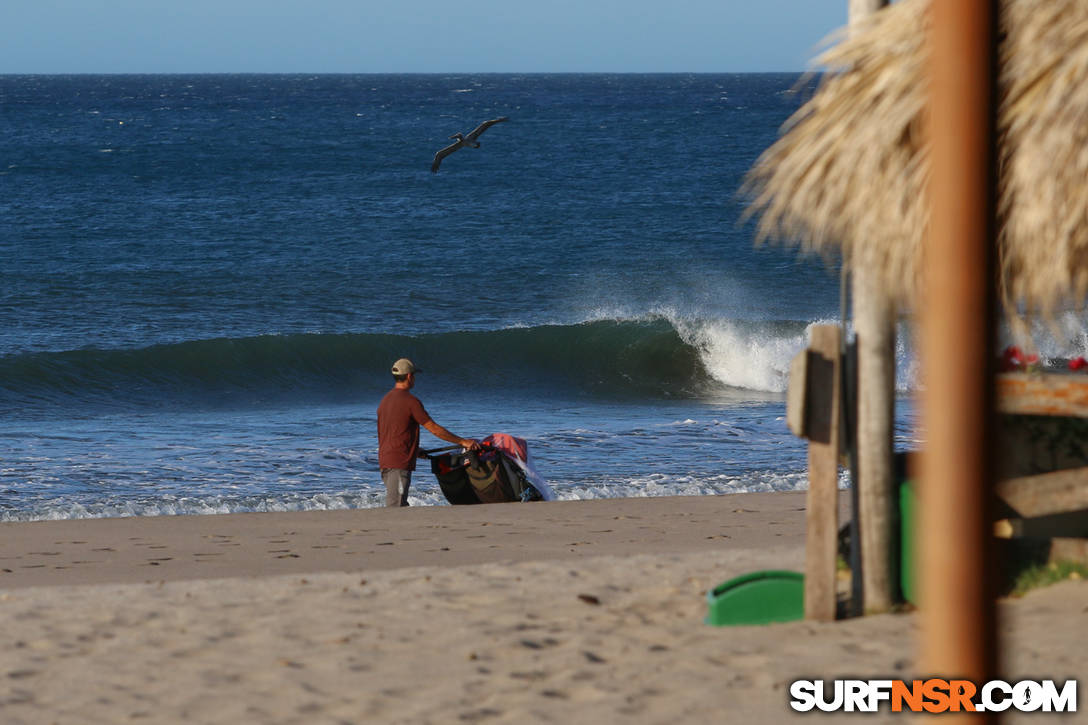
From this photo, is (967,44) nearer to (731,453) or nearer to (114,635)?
(114,635)

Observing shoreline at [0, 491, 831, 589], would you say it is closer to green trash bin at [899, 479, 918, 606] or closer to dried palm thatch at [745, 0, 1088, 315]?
green trash bin at [899, 479, 918, 606]

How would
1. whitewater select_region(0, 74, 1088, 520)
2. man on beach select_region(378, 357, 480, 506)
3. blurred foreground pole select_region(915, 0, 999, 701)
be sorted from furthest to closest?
whitewater select_region(0, 74, 1088, 520) → man on beach select_region(378, 357, 480, 506) → blurred foreground pole select_region(915, 0, 999, 701)

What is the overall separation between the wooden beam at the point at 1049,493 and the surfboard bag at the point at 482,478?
18.2 feet

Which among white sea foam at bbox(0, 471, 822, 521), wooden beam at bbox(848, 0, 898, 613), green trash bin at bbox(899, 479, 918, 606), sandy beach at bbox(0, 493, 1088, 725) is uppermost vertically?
wooden beam at bbox(848, 0, 898, 613)

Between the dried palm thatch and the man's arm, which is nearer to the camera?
the dried palm thatch

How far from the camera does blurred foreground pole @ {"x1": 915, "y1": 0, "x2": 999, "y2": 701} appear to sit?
1.54 m

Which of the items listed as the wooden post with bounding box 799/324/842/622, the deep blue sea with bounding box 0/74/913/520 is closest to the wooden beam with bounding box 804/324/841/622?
the wooden post with bounding box 799/324/842/622

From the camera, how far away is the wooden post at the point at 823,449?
193 inches

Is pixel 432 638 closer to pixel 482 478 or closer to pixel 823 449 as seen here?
pixel 823 449

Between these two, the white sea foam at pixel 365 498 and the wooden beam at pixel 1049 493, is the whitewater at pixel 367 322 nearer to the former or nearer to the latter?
the white sea foam at pixel 365 498

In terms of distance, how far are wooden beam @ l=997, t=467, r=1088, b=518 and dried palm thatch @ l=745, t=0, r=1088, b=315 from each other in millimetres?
683

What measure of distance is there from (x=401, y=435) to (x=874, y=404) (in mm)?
5530

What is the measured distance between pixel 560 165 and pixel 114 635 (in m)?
52.1

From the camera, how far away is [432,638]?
5.45 meters
